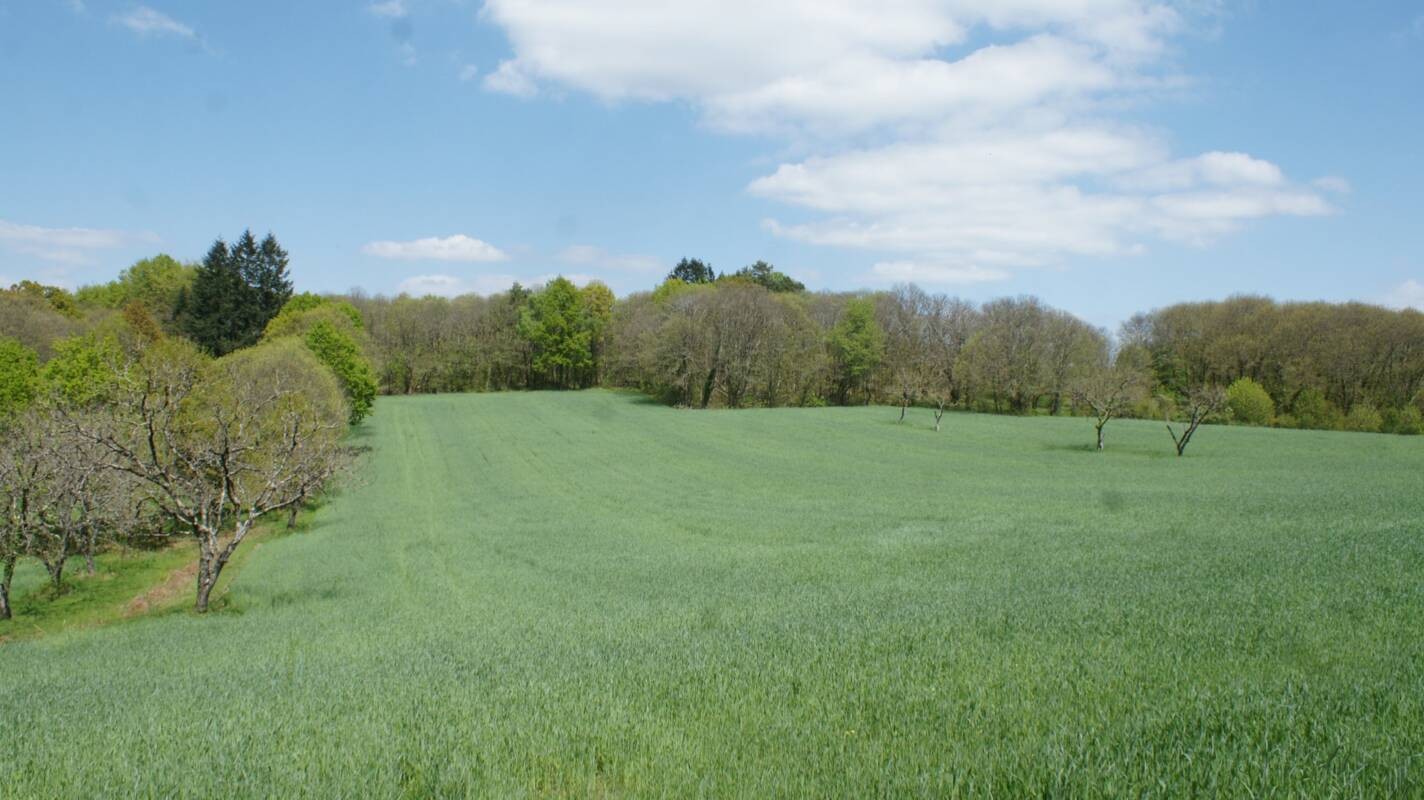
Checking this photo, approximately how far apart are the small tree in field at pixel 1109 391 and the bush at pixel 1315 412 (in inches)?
465

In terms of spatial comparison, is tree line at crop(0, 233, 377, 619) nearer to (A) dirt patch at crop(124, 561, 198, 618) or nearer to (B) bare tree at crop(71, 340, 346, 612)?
(B) bare tree at crop(71, 340, 346, 612)

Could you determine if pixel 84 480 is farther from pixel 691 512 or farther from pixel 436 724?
pixel 436 724

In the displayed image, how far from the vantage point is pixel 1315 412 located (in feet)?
202

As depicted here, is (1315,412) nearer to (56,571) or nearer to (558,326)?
(56,571)

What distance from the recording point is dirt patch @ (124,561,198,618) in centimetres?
2173

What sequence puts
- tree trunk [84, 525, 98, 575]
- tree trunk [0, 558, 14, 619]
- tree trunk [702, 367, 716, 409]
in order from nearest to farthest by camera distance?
tree trunk [0, 558, 14, 619], tree trunk [84, 525, 98, 575], tree trunk [702, 367, 716, 409]

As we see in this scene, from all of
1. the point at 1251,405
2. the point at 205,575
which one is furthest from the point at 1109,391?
the point at 205,575

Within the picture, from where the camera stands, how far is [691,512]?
30.9 m

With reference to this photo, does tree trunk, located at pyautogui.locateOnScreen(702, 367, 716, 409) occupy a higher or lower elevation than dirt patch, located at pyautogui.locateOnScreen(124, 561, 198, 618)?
higher

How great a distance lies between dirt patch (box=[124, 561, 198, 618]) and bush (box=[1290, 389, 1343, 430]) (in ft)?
254

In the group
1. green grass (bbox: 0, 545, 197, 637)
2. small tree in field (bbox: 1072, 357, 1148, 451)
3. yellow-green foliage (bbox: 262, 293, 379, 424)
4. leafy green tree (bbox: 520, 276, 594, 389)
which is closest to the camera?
green grass (bbox: 0, 545, 197, 637)

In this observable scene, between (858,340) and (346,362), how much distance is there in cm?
5563

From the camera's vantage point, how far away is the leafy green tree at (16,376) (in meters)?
38.3

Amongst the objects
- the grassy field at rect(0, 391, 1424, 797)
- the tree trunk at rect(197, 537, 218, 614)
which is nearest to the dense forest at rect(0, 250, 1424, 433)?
the grassy field at rect(0, 391, 1424, 797)
